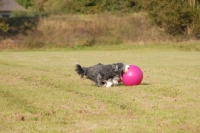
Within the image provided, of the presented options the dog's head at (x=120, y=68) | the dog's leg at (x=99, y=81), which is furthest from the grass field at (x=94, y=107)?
the dog's head at (x=120, y=68)

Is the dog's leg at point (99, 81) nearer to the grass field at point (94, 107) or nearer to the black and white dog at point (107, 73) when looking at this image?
the black and white dog at point (107, 73)

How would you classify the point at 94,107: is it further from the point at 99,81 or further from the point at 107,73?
the point at 99,81

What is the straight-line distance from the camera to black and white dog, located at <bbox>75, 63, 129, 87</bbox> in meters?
14.6

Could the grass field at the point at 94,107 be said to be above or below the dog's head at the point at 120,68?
below

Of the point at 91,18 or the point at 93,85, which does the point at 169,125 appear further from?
the point at 91,18

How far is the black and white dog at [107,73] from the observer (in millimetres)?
14578

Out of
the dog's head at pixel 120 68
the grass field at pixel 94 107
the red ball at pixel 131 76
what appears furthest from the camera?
the red ball at pixel 131 76

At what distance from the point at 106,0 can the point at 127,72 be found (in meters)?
47.9

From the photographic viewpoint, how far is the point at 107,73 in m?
14.6

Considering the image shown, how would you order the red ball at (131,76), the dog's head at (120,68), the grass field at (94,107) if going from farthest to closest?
the red ball at (131,76), the dog's head at (120,68), the grass field at (94,107)

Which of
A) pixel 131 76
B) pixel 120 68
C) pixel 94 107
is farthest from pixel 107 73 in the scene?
pixel 94 107

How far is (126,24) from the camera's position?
166 ft

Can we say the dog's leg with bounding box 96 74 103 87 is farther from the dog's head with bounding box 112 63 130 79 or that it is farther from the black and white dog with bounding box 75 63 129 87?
the dog's head with bounding box 112 63 130 79

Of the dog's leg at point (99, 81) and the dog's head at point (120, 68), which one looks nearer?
the dog's head at point (120, 68)
